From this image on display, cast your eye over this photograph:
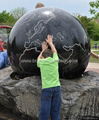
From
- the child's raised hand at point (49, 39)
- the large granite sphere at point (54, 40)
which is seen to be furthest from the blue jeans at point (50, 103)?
the large granite sphere at point (54, 40)

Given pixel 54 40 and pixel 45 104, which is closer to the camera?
pixel 45 104

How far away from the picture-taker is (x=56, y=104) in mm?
4953

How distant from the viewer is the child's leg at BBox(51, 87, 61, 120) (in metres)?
4.88

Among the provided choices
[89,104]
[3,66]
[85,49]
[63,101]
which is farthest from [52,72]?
[3,66]

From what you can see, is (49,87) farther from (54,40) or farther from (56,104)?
(54,40)

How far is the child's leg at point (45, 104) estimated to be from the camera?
484 centimetres

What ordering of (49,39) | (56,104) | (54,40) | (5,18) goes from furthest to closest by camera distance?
(5,18) → (54,40) → (49,39) → (56,104)

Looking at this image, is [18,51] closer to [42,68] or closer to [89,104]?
[42,68]

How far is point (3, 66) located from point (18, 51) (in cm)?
178

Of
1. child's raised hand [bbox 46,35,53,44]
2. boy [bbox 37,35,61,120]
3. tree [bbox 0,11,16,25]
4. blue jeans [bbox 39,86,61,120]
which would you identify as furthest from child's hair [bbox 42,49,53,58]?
tree [bbox 0,11,16,25]

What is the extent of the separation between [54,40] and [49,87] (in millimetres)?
1141

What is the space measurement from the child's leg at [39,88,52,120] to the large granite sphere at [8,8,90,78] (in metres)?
0.99

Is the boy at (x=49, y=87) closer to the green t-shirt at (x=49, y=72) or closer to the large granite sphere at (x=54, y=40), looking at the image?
the green t-shirt at (x=49, y=72)

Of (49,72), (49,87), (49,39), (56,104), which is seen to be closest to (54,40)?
(49,39)
